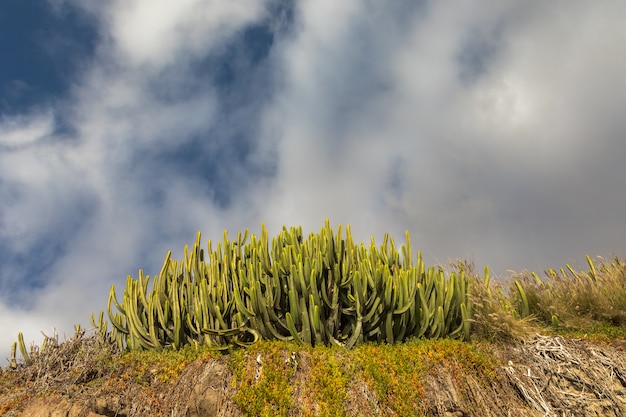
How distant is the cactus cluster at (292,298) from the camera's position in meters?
7.73

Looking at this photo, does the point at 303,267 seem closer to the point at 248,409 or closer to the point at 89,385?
the point at 248,409

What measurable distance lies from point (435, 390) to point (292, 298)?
2.46 metres

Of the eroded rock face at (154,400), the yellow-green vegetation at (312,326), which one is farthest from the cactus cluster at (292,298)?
the eroded rock face at (154,400)

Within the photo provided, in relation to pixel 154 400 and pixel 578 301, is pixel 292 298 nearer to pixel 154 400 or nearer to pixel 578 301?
pixel 154 400

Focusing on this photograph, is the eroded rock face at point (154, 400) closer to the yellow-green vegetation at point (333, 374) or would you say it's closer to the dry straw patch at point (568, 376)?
the yellow-green vegetation at point (333, 374)

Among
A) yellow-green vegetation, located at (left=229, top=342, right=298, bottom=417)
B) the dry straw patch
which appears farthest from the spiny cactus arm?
the dry straw patch

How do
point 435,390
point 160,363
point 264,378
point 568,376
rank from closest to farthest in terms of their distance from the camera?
point 264,378, point 435,390, point 160,363, point 568,376

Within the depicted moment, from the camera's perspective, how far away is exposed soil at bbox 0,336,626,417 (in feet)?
21.8

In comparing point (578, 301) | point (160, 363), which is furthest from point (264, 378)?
point (578, 301)

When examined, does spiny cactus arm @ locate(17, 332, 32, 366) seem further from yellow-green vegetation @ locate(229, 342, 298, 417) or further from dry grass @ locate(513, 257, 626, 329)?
dry grass @ locate(513, 257, 626, 329)

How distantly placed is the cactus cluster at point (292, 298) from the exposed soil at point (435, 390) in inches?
34.5

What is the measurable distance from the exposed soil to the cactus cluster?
0.88 metres

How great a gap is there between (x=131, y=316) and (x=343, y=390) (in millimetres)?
4339

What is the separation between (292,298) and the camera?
7.62 m
